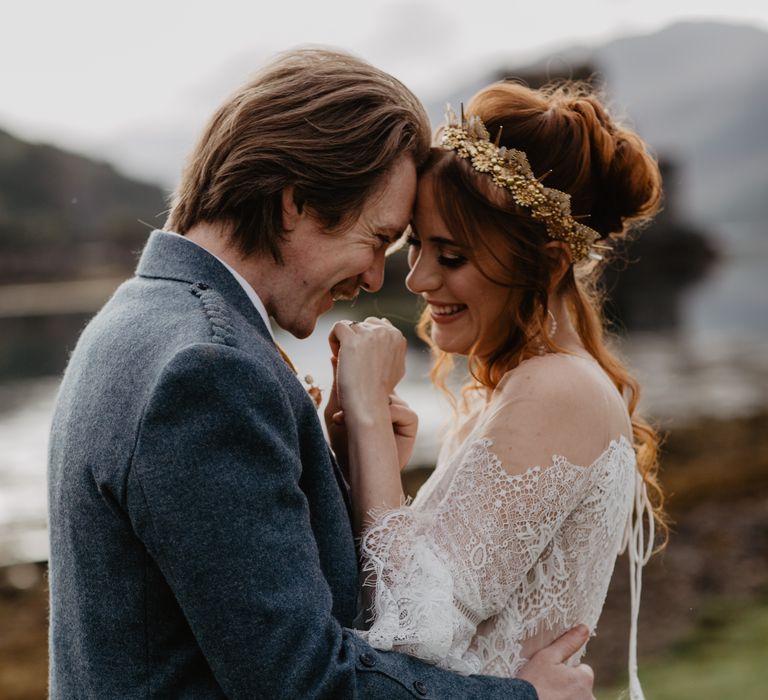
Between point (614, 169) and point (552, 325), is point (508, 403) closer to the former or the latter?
point (552, 325)

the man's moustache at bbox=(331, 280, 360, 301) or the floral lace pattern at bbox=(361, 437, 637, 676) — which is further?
the man's moustache at bbox=(331, 280, 360, 301)

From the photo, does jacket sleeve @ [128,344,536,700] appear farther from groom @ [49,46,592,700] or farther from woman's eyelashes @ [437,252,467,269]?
woman's eyelashes @ [437,252,467,269]

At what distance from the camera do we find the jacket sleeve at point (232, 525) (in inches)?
66.8

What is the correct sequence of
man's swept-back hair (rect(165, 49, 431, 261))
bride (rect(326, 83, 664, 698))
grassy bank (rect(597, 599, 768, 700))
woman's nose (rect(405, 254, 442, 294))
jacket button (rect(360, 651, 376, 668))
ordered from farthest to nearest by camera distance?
1. grassy bank (rect(597, 599, 768, 700))
2. woman's nose (rect(405, 254, 442, 294))
3. bride (rect(326, 83, 664, 698))
4. man's swept-back hair (rect(165, 49, 431, 261))
5. jacket button (rect(360, 651, 376, 668))

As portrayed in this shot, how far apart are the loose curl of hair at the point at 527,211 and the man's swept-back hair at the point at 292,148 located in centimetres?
47

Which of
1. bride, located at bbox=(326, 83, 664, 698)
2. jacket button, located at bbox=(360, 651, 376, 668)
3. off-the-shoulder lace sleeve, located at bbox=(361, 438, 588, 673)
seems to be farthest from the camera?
bride, located at bbox=(326, 83, 664, 698)

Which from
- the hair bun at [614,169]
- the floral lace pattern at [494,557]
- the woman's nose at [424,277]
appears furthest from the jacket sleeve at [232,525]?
the hair bun at [614,169]

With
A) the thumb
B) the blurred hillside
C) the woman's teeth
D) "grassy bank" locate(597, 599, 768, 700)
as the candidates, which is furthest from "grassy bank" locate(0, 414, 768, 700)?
the blurred hillside

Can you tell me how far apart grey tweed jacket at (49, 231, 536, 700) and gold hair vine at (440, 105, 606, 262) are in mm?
1033

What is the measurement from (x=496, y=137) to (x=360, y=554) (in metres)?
1.38

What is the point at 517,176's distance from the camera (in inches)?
108

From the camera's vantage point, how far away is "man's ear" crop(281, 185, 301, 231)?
2.14 meters

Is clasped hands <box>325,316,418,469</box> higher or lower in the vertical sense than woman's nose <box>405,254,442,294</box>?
lower

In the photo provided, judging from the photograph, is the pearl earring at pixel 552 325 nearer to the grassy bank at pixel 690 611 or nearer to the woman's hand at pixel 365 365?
the woman's hand at pixel 365 365
